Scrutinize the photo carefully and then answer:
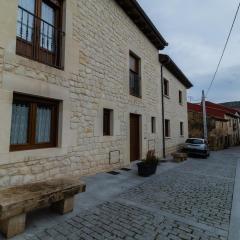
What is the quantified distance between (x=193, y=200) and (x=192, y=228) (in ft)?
4.56

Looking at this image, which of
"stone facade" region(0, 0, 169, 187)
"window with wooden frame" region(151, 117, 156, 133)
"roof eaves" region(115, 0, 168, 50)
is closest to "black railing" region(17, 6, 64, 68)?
"stone facade" region(0, 0, 169, 187)

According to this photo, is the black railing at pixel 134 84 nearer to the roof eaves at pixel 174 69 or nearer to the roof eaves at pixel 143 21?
the roof eaves at pixel 143 21

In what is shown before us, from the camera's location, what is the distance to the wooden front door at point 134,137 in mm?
8719

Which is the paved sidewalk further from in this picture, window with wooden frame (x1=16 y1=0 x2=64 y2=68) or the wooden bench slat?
window with wooden frame (x1=16 y1=0 x2=64 y2=68)

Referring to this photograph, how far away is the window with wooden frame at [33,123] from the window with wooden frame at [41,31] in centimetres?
100

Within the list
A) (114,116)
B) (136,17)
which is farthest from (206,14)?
(114,116)

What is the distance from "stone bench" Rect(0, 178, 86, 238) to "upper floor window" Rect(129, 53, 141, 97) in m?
6.02

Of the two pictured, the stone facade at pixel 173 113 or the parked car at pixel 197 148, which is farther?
the stone facade at pixel 173 113

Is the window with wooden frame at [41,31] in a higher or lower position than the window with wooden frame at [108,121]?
higher

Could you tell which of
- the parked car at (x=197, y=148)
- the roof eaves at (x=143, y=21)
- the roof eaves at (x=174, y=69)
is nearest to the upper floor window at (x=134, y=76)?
the roof eaves at (x=143, y=21)

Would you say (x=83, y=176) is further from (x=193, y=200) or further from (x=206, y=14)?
(x=206, y=14)

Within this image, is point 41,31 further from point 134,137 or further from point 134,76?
point 134,137

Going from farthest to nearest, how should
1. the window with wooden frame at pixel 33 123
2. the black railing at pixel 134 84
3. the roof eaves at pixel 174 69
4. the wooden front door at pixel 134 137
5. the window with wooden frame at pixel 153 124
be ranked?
the roof eaves at pixel 174 69 → the window with wooden frame at pixel 153 124 → the black railing at pixel 134 84 → the wooden front door at pixel 134 137 → the window with wooden frame at pixel 33 123

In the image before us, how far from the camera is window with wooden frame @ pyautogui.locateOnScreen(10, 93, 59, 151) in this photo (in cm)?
429
